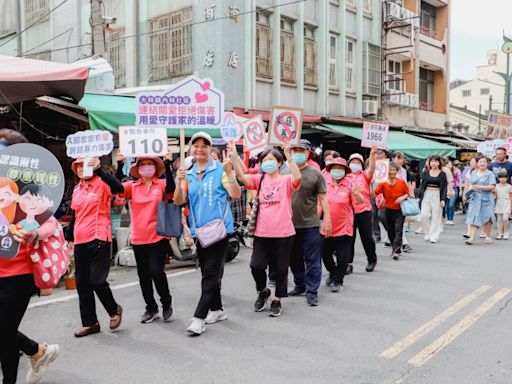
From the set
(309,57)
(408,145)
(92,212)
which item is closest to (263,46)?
(309,57)

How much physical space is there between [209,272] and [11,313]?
1963 millimetres

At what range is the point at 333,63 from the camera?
2127cm

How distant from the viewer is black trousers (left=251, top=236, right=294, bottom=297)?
5.86 meters

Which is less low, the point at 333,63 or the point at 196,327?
the point at 333,63

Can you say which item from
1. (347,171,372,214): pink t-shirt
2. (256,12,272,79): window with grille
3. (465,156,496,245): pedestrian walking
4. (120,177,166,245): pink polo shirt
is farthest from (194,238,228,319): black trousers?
(256,12,272,79): window with grille

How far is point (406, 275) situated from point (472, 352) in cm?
333

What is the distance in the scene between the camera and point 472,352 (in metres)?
4.73

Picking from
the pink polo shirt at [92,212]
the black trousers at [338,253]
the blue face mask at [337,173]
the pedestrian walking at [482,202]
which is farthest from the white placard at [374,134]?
the pink polo shirt at [92,212]

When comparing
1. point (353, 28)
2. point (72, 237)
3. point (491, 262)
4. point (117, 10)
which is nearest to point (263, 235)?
point (72, 237)

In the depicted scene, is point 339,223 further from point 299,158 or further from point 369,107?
point 369,107

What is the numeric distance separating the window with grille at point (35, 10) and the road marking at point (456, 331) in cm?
2031

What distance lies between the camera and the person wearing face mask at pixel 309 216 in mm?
6328

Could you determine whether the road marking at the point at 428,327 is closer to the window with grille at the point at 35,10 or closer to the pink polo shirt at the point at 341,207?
the pink polo shirt at the point at 341,207

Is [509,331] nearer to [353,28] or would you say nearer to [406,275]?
[406,275]
